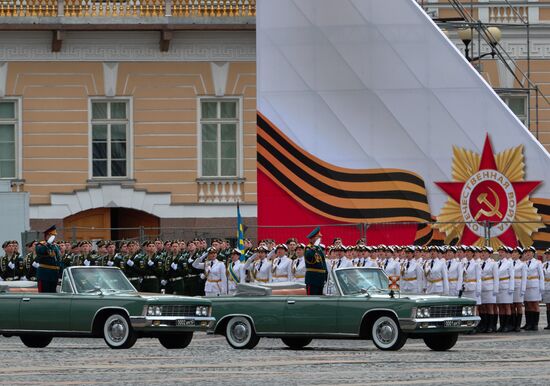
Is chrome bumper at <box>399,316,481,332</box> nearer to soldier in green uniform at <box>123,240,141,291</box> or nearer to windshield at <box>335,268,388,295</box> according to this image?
windshield at <box>335,268,388,295</box>

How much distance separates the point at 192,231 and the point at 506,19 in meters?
9.71

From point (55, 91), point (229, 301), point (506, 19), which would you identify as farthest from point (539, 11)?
point (229, 301)

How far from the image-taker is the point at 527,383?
18734 millimetres

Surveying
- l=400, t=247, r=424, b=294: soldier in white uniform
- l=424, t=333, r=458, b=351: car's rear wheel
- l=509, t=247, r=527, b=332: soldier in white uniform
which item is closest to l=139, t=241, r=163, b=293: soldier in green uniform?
l=400, t=247, r=424, b=294: soldier in white uniform

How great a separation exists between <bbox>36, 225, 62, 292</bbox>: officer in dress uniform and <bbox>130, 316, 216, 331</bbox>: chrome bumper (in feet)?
12.4

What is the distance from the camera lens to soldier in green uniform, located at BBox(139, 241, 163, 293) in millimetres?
33516

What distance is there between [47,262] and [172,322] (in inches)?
173

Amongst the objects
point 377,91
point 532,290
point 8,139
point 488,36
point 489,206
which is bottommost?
point 532,290

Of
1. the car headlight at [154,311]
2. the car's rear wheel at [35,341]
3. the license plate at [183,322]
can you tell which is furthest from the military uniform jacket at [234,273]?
the car headlight at [154,311]

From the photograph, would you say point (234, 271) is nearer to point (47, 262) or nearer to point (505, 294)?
point (47, 262)

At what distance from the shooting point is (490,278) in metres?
30.2

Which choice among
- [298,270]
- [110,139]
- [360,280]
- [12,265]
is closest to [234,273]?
[298,270]

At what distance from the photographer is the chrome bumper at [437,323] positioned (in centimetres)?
2359

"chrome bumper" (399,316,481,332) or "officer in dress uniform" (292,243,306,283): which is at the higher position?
"officer in dress uniform" (292,243,306,283)
